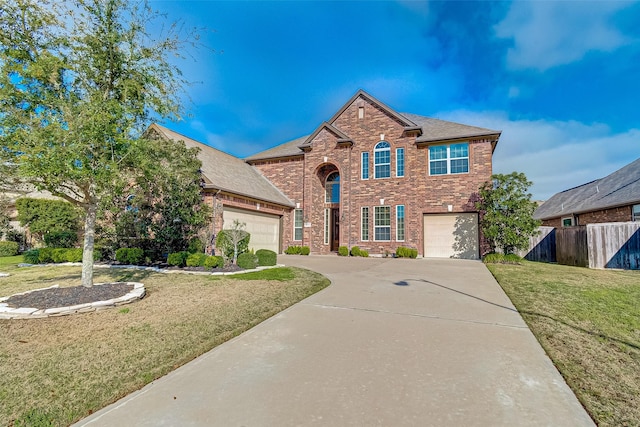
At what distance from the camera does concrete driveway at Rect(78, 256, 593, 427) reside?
2369 mm

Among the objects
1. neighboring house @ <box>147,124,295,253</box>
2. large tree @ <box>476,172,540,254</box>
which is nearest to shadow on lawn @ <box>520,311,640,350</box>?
large tree @ <box>476,172,540,254</box>

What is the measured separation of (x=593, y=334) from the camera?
14.0 ft

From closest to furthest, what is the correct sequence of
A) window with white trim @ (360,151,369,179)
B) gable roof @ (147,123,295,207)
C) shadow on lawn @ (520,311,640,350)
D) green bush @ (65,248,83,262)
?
1. shadow on lawn @ (520,311,640,350)
2. green bush @ (65,248,83,262)
3. gable roof @ (147,123,295,207)
4. window with white trim @ (360,151,369,179)

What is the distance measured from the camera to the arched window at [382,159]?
56.9ft

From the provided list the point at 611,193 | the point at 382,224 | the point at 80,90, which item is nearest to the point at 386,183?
the point at 382,224

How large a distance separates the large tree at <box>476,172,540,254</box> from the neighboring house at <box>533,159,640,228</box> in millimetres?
4834

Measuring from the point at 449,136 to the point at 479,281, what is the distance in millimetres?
10142

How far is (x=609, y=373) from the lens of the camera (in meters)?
3.13

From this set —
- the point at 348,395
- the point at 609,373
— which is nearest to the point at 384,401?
the point at 348,395

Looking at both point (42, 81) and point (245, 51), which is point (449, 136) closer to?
point (245, 51)

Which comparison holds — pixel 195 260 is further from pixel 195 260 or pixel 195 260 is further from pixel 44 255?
pixel 44 255

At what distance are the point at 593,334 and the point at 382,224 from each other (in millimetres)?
12998

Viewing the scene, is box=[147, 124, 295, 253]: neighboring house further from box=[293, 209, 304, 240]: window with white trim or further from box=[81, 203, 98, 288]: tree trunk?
box=[81, 203, 98, 288]: tree trunk

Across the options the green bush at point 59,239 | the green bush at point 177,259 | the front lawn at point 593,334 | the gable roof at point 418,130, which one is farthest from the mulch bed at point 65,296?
the gable roof at point 418,130
